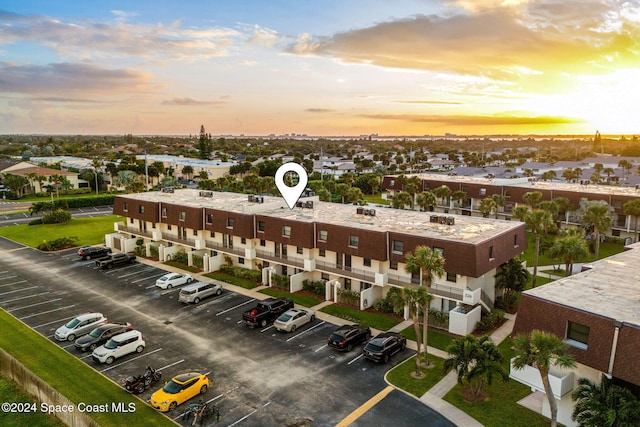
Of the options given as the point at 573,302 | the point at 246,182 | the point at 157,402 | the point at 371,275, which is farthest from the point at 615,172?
the point at 157,402

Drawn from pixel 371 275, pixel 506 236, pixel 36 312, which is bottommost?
pixel 36 312

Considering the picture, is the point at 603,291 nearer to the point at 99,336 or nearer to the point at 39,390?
the point at 39,390

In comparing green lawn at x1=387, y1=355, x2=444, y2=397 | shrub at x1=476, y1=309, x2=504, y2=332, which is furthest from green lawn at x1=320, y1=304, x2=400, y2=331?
shrub at x1=476, y1=309, x2=504, y2=332

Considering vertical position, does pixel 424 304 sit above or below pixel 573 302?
below

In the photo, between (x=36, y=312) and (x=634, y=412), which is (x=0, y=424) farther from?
(x=634, y=412)

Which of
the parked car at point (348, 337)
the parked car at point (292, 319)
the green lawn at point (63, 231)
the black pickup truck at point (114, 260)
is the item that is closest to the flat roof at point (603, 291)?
the parked car at point (348, 337)

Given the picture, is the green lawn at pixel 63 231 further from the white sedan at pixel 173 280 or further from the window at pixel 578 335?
the window at pixel 578 335
